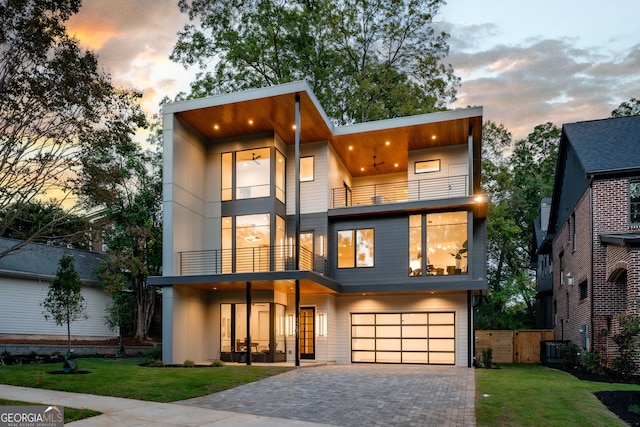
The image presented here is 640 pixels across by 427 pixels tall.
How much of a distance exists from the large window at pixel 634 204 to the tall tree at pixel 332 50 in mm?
14099

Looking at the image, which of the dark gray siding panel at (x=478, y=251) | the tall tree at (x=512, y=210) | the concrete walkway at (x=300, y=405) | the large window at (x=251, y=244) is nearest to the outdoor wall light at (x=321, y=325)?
the large window at (x=251, y=244)

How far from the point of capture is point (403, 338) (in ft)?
69.2

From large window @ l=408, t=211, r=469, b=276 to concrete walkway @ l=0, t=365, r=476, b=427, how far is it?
22.6ft

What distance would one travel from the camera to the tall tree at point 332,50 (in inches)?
1173

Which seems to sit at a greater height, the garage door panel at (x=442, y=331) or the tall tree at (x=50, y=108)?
the tall tree at (x=50, y=108)

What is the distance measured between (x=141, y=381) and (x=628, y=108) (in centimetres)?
3873

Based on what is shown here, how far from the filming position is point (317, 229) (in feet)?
70.6

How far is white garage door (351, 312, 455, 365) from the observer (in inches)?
813

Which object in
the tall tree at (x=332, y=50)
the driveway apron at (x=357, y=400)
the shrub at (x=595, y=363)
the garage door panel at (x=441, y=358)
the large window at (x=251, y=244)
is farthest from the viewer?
the tall tree at (x=332, y=50)

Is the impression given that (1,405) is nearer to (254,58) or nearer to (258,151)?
(258,151)

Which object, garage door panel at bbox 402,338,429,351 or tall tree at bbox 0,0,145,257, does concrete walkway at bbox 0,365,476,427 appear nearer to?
tall tree at bbox 0,0,145,257

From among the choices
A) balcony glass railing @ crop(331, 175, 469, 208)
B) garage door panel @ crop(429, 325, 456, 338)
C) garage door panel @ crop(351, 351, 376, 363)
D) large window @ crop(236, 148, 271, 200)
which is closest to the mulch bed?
garage door panel @ crop(429, 325, 456, 338)

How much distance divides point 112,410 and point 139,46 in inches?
526

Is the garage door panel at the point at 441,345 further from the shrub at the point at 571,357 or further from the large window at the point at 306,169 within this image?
the large window at the point at 306,169
